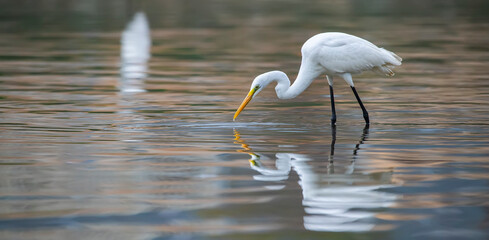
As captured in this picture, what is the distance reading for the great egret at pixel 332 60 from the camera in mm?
12367

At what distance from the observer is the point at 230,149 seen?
10523 mm

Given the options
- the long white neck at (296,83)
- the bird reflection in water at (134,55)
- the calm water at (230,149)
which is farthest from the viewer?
the bird reflection in water at (134,55)

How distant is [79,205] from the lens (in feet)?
25.1

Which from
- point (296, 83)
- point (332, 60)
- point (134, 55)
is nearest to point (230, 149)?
point (296, 83)

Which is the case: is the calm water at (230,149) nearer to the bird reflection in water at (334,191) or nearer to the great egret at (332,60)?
the bird reflection in water at (334,191)

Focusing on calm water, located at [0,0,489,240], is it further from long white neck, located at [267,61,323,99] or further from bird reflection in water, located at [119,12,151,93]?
long white neck, located at [267,61,323,99]

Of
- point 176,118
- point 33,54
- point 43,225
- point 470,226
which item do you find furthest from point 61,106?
point 33,54

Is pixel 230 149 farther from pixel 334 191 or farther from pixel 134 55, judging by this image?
pixel 134 55

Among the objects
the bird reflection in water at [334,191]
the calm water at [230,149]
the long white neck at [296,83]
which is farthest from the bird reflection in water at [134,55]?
the bird reflection in water at [334,191]

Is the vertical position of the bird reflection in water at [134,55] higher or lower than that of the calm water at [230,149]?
lower

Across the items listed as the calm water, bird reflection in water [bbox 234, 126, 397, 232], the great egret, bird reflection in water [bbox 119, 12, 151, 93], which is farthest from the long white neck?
bird reflection in water [bbox 119, 12, 151, 93]

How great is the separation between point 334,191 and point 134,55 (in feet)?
54.3

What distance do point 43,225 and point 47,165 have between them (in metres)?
2.56

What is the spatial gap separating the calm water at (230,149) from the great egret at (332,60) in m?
0.50
